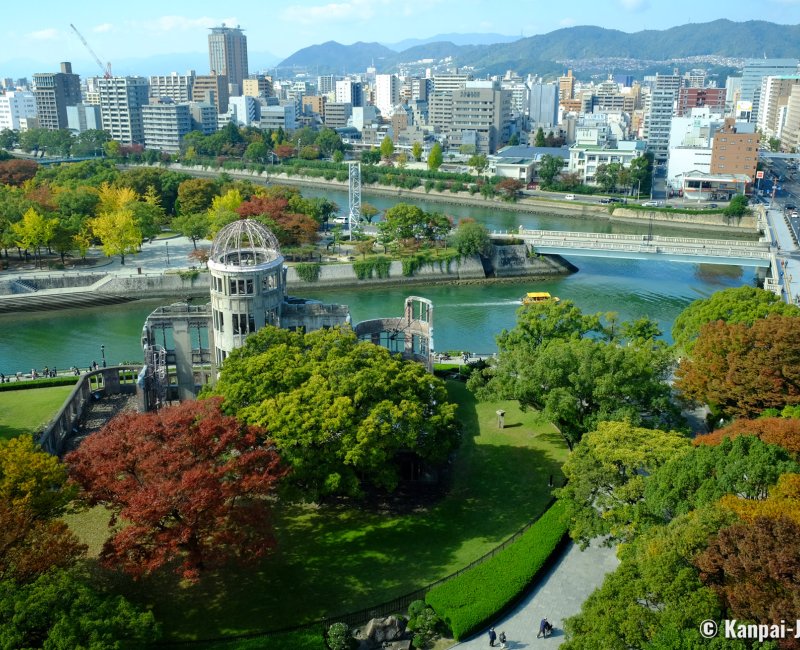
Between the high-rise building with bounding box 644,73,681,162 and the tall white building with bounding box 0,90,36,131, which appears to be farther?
the tall white building with bounding box 0,90,36,131

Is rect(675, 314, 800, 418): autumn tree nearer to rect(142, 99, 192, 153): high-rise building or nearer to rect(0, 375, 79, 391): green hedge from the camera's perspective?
rect(0, 375, 79, 391): green hedge

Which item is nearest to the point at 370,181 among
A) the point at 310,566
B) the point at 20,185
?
the point at 20,185

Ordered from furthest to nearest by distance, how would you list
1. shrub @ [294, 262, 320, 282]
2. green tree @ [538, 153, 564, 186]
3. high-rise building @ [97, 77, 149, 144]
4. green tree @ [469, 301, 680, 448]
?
high-rise building @ [97, 77, 149, 144]
green tree @ [538, 153, 564, 186]
shrub @ [294, 262, 320, 282]
green tree @ [469, 301, 680, 448]

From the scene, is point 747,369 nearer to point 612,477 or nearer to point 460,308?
point 612,477

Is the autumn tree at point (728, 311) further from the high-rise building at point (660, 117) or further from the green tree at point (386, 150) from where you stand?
the high-rise building at point (660, 117)

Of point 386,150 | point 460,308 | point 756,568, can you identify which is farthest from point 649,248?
point 386,150

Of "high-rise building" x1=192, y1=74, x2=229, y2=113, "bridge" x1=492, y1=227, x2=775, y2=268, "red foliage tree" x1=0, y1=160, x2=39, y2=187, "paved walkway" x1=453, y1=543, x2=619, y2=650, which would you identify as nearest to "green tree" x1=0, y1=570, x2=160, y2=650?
"paved walkway" x1=453, y1=543, x2=619, y2=650

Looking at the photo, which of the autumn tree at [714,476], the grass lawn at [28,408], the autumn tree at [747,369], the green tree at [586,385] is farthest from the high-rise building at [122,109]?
the autumn tree at [714,476]
